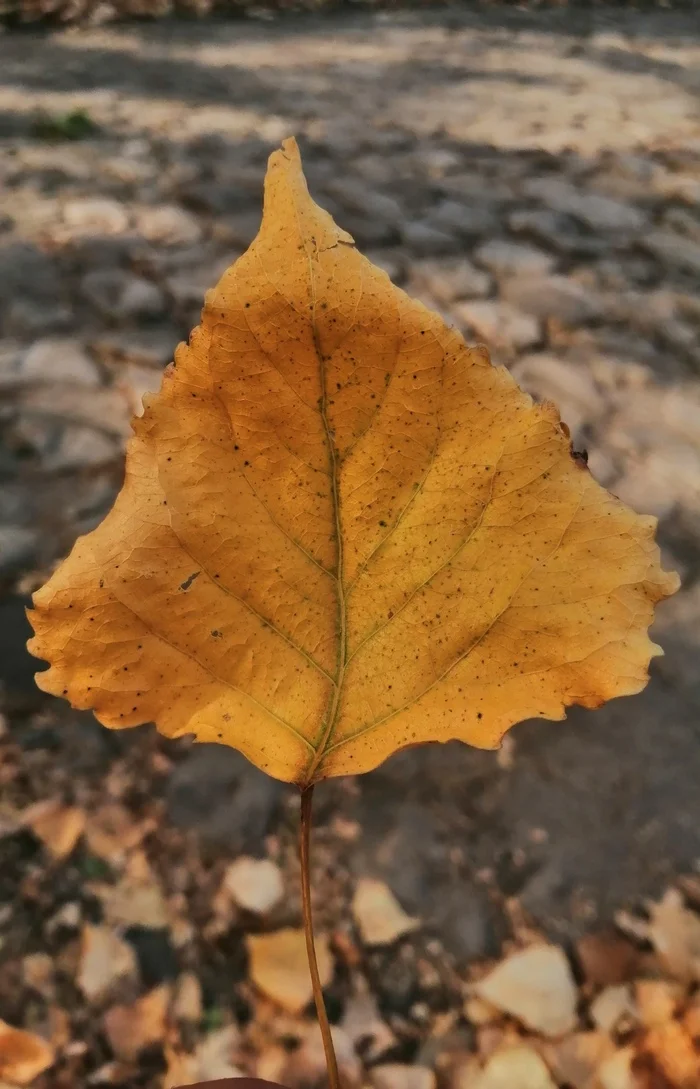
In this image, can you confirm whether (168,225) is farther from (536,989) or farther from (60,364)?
(536,989)

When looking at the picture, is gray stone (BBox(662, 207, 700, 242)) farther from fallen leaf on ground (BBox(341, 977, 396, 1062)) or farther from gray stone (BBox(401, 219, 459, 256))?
fallen leaf on ground (BBox(341, 977, 396, 1062))

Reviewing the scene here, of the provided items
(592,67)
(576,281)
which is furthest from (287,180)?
(592,67)

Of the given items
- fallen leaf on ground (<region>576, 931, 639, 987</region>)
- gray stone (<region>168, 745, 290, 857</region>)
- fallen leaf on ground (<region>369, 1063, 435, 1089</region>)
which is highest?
fallen leaf on ground (<region>576, 931, 639, 987</region>)

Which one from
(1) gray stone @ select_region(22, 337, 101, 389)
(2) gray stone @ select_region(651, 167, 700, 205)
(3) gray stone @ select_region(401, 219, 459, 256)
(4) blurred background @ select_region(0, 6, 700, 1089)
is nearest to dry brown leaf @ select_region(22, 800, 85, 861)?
(4) blurred background @ select_region(0, 6, 700, 1089)

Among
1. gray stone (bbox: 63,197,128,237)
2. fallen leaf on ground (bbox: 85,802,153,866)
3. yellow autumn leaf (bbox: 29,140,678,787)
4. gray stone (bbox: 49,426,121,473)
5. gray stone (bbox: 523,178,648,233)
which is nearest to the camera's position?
yellow autumn leaf (bbox: 29,140,678,787)

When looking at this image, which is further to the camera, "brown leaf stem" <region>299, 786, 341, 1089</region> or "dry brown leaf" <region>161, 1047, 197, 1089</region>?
"dry brown leaf" <region>161, 1047, 197, 1089</region>

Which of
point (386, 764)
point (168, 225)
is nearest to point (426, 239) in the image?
point (168, 225)

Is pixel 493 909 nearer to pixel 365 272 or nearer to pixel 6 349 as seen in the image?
pixel 365 272
